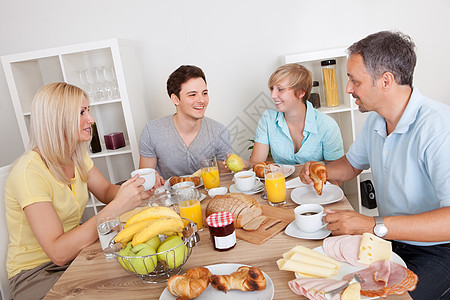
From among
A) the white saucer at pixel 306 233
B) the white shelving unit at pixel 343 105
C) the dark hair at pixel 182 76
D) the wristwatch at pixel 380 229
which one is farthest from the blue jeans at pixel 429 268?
the dark hair at pixel 182 76

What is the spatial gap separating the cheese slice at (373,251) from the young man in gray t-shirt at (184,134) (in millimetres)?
1444

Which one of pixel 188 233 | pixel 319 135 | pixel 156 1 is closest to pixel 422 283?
pixel 188 233

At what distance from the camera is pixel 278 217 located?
48.3 inches

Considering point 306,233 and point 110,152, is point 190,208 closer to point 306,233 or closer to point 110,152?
point 306,233

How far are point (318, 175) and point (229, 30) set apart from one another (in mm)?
1706

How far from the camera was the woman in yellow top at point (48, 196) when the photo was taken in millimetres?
1255

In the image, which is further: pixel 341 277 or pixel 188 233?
pixel 188 233

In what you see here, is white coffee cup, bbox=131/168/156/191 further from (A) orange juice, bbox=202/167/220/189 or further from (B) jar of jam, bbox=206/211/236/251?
(B) jar of jam, bbox=206/211/236/251

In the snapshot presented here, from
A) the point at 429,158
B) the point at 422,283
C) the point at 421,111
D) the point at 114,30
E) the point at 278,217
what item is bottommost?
the point at 422,283

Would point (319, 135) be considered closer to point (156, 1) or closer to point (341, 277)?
point (341, 277)

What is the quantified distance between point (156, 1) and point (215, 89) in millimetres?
776

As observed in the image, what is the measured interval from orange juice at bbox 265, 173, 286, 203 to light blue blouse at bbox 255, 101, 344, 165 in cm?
82

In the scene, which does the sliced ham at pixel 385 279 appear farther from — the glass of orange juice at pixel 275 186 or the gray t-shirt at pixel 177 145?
the gray t-shirt at pixel 177 145

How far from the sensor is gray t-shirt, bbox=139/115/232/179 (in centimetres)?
225
